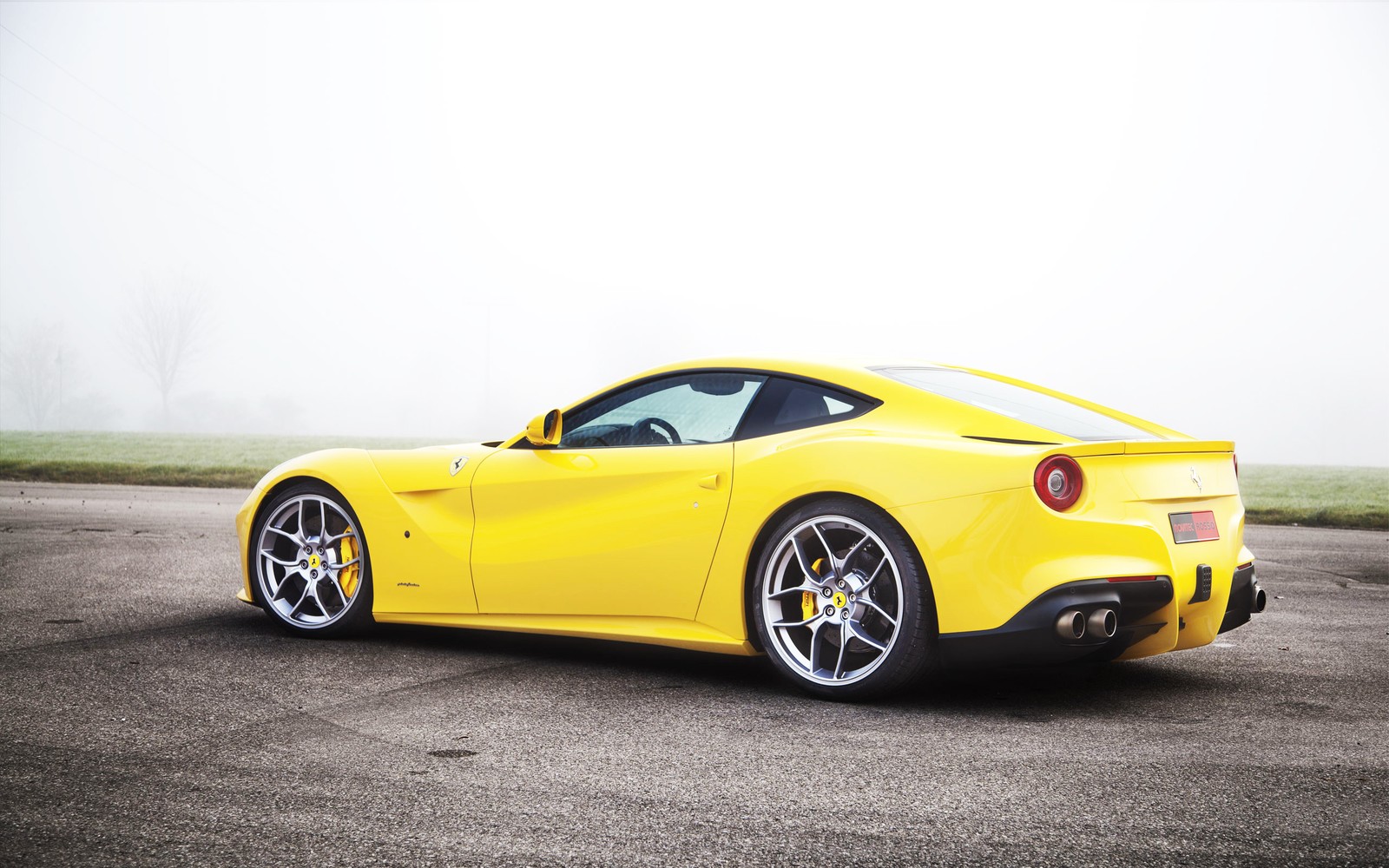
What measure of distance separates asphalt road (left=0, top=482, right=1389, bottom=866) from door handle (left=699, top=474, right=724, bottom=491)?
79 cm

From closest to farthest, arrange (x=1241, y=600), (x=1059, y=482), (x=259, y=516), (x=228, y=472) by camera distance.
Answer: (x=1059, y=482)
(x=1241, y=600)
(x=259, y=516)
(x=228, y=472)

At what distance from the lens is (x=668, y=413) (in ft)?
16.3

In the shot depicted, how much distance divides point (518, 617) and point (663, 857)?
253 cm

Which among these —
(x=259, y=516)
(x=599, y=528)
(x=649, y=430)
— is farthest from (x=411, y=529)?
(x=649, y=430)

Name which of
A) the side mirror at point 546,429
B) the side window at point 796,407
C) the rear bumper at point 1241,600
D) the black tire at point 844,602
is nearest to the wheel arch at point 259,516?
the side mirror at point 546,429

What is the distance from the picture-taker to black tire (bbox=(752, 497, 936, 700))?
405cm

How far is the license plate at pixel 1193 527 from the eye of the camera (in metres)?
4.11

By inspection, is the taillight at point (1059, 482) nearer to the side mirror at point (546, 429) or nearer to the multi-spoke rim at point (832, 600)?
the multi-spoke rim at point (832, 600)

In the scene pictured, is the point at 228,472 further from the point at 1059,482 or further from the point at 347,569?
the point at 1059,482

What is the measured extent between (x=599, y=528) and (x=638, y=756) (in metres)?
1.44

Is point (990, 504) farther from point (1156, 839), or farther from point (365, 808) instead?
point (365, 808)

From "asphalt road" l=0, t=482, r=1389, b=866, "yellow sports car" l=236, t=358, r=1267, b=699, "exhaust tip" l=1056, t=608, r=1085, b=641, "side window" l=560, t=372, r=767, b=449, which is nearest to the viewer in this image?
"asphalt road" l=0, t=482, r=1389, b=866

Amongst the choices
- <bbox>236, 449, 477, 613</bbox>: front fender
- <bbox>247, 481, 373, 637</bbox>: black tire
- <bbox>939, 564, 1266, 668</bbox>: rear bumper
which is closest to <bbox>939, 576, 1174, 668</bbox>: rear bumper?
<bbox>939, 564, 1266, 668</bbox>: rear bumper

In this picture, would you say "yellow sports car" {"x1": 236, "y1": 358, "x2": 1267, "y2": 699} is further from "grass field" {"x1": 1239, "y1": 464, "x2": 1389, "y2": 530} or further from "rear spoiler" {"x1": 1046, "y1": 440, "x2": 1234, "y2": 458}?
"grass field" {"x1": 1239, "y1": 464, "x2": 1389, "y2": 530}
